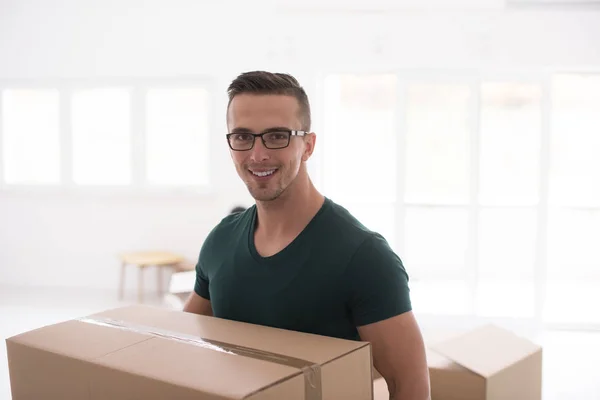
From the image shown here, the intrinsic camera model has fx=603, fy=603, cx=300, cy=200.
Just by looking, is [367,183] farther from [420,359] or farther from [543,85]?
[420,359]

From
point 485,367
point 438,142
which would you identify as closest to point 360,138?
point 438,142

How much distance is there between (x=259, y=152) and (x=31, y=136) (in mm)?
5263

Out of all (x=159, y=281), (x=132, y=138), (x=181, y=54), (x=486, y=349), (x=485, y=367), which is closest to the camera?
(x=485, y=367)

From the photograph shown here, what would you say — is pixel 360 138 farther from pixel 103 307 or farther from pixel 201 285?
pixel 201 285

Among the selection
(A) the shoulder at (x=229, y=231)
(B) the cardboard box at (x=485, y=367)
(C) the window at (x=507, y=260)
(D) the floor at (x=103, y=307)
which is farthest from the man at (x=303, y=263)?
(C) the window at (x=507, y=260)

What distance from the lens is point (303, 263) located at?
129 centimetres

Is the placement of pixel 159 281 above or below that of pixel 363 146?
below

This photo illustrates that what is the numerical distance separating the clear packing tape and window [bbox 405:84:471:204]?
12.6 feet

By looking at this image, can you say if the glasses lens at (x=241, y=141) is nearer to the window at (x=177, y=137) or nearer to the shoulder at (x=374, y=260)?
the shoulder at (x=374, y=260)

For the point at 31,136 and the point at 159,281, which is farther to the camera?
the point at 31,136

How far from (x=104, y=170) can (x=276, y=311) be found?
188 inches

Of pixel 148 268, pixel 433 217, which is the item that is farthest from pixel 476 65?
pixel 148 268

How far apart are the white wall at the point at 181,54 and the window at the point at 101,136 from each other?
0.63ft

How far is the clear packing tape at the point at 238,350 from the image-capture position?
3.13 feet
